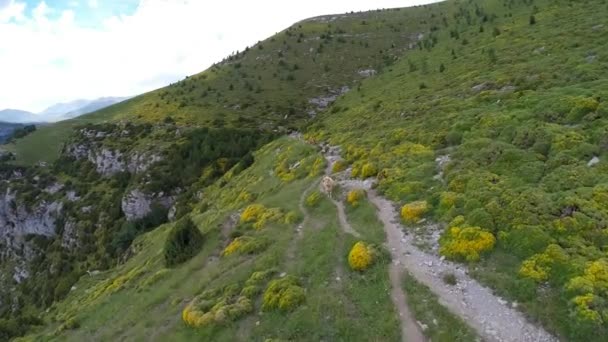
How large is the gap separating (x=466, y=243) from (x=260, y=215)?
75.1ft

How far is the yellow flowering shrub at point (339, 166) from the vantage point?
48.7 meters

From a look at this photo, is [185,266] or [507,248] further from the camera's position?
[185,266]

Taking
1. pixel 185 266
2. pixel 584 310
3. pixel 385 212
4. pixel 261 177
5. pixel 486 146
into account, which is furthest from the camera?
pixel 261 177

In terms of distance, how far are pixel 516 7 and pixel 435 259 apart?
97.5m

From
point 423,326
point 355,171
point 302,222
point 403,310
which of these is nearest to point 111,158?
point 355,171

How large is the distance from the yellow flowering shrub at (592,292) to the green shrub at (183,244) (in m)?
32.2

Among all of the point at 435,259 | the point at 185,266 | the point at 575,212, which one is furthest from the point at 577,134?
the point at 185,266

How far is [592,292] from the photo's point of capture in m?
19.8

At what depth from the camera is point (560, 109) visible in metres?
37.0

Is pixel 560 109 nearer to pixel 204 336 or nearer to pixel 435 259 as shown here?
pixel 435 259

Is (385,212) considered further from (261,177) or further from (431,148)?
(261,177)

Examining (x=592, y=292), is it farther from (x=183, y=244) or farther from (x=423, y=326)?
(x=183, y=244)

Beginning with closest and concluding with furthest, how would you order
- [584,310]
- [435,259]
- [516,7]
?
[584,310], [435,259], [516,7]

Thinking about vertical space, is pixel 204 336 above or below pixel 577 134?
below
